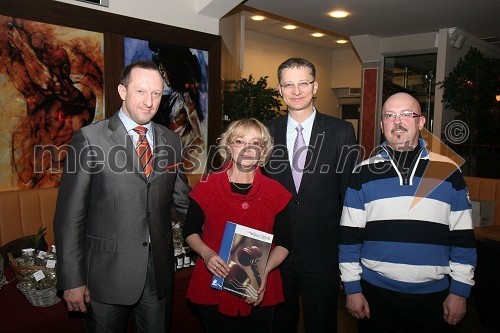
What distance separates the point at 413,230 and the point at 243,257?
0.79 m

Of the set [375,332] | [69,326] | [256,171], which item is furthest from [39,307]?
[375,332]

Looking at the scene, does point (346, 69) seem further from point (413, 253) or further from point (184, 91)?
point (413, 253)

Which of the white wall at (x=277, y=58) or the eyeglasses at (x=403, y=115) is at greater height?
the white wall at (x=277, y=58)

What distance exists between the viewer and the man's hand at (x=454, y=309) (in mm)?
1838

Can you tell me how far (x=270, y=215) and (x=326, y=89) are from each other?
10.6 m

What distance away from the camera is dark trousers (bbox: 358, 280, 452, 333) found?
1863 millimetres

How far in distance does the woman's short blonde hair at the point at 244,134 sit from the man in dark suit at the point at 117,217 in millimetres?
321

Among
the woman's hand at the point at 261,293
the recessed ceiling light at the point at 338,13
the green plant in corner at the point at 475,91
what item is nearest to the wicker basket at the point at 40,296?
the woman's hand at the point at 261,293

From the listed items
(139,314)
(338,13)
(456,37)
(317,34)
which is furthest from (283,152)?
(317,34)

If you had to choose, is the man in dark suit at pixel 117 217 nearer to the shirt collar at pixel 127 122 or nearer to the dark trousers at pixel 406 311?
the shirt collar at pixel 127 122

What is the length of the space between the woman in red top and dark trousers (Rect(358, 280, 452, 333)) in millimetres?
467

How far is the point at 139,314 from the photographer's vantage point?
1.96 metres

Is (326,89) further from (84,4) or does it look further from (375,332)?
(375,332)

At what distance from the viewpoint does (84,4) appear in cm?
401
